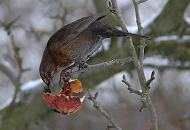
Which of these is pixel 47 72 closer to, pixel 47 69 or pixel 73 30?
pixel 47 69

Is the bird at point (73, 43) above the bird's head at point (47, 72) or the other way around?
above

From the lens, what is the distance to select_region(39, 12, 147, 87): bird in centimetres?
157

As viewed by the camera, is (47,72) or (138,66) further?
(47,72)

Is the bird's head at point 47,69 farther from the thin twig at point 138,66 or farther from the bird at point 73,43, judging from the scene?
the thin twig at point 138,66

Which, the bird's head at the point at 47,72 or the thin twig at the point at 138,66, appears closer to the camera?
the thin twig at the point at 138,66

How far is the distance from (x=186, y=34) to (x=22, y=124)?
1216mm

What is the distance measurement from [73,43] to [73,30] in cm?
7

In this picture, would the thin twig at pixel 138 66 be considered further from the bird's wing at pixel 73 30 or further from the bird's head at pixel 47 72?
the bird's head at pixel 47 72

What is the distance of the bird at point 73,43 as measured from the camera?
5.15 feet

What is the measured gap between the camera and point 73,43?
1619mm

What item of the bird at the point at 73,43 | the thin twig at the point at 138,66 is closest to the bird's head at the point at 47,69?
the bird at the point at 73,43

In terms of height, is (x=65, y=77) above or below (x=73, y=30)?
below

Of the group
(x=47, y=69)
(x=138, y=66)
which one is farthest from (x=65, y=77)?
(x=138, y=66)

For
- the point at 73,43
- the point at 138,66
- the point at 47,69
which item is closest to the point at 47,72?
the point at 47,69
